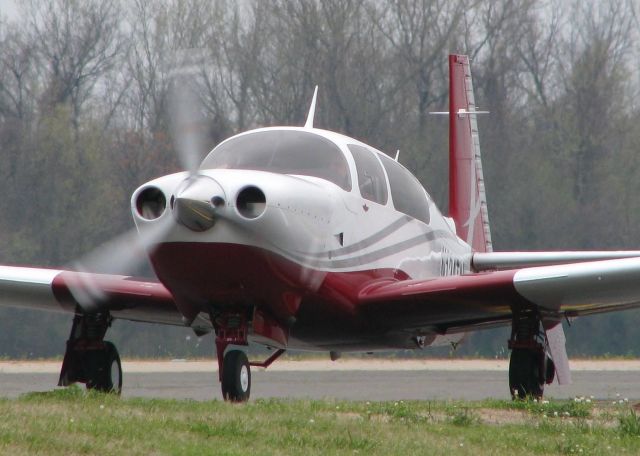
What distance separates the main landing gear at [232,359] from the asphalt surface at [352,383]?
137 inches

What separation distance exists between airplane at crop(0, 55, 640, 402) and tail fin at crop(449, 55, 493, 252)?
2.40m

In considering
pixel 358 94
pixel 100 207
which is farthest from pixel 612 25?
pixel 100 207

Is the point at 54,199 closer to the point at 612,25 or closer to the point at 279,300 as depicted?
the point at 612,25

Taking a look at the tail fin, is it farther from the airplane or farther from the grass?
the grass

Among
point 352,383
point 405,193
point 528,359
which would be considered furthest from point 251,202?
point 352,383

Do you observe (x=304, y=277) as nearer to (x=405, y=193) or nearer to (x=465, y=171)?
(x=405, y=193)

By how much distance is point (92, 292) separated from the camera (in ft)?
37.9

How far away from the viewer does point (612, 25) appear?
46.4m

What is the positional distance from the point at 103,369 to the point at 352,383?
542cm

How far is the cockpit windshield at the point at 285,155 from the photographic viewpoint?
Result: 10.5 meters

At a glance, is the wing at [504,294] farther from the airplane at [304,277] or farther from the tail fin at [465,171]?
the tail fin at [465,171]

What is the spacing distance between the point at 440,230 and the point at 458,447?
244 inches

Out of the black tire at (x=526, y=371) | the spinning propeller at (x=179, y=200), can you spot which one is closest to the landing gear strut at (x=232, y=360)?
the spinning propeller at (x=179, y=200)

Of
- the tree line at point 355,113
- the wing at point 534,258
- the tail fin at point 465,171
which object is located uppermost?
the tree line at point 355,113
